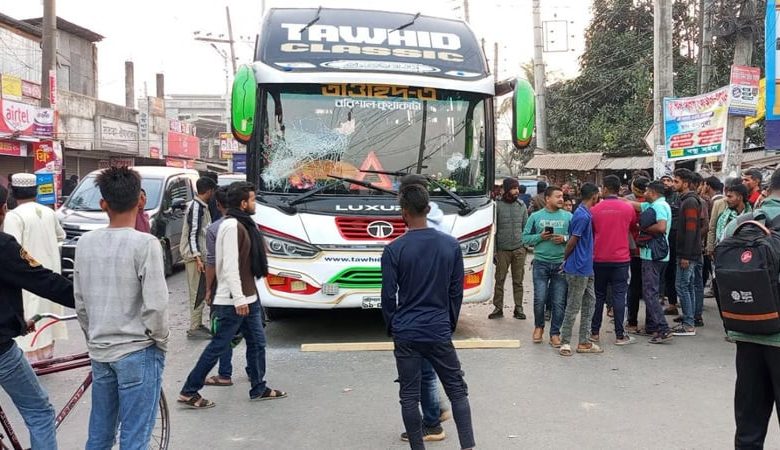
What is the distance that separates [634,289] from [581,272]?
5.80 feet

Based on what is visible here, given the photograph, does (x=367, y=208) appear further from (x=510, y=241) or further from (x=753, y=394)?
(x=753, y=394)

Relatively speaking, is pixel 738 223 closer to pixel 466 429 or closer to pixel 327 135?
pixel 466 429

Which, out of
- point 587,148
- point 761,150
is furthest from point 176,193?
point 587,148

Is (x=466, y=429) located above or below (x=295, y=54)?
below

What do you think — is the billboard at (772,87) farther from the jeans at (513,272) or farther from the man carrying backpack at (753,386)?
the man carrying backpack at (753,386)

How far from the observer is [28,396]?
134 inches

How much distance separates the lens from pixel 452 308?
13.3ft

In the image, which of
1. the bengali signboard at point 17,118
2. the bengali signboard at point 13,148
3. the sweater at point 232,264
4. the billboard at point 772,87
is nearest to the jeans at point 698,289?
the sweater at point 232,264

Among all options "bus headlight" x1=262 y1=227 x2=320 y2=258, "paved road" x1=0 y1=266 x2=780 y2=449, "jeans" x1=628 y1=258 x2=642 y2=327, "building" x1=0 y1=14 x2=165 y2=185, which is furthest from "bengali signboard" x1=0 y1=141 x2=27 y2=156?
"jeans" x1=628 y1=258 x2=642 y2=327

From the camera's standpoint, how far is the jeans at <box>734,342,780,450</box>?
146 inches

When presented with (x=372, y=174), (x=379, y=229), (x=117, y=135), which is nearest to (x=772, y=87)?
(x=372, y=174)

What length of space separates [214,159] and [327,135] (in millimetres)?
42337

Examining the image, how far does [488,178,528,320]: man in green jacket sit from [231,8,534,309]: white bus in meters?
Result: 1.26

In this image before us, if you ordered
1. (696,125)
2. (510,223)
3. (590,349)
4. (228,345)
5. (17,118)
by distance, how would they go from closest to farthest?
(228,345) → (590,349) → (510,223) → (696,125) → (17,118)
